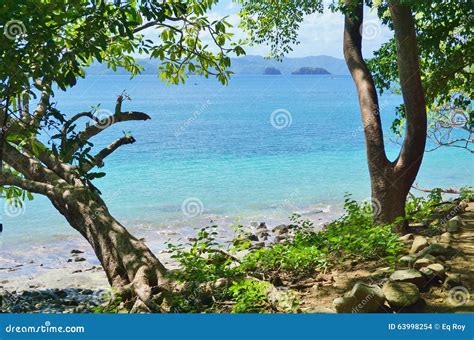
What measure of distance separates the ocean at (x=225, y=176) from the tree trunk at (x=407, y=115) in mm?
3842

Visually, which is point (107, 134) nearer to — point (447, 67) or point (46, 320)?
point (447, 67)

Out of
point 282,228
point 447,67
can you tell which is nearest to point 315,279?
point 447,67

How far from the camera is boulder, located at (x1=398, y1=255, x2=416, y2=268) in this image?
762 centimetres

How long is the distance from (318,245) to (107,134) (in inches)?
1305

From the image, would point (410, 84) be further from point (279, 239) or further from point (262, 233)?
point (262, 233)

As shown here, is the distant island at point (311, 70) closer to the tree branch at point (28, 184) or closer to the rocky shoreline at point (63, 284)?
the rocky shoreline at point (63, 284)

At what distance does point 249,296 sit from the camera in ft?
23.1

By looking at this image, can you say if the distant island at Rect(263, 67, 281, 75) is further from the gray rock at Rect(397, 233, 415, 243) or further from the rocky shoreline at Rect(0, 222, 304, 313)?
the gray rock at Rect(397, 233, 415, 243)

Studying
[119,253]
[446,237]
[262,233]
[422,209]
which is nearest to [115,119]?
[119,253]

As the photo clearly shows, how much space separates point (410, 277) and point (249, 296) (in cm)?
183

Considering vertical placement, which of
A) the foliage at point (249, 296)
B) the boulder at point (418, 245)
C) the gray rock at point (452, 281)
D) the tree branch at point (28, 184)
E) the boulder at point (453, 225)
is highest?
the tree branch at point (28, 184)

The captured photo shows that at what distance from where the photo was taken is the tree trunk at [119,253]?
25.4 feet

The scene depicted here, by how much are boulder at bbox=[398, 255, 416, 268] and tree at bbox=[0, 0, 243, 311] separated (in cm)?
297

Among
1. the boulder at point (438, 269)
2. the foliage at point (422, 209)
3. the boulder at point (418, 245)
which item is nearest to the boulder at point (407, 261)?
the boulder at point (438, 269)
